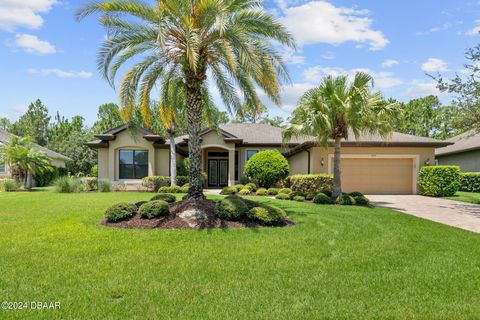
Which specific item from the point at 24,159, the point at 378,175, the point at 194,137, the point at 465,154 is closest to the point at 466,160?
the point at 465,154

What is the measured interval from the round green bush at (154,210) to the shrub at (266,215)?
2.33 metres

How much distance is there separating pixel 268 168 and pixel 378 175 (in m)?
7.10

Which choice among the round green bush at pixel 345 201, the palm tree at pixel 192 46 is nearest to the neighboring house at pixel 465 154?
the round green bush at pixel 345 201

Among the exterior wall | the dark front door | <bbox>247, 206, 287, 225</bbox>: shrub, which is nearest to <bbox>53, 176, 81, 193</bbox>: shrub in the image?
the dark front door

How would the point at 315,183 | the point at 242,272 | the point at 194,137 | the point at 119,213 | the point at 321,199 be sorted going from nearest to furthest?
the point at 242,272
the point at 119,213
the point at 194,137
the point at 321,199
the point at 315,183

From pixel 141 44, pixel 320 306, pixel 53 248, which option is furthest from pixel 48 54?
pixel 320 306

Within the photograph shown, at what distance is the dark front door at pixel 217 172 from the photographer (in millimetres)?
27141

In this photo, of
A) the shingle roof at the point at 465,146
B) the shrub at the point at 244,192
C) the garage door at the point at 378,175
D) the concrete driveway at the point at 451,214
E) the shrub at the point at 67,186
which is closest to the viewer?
the concrete driveway at the point at 451,214

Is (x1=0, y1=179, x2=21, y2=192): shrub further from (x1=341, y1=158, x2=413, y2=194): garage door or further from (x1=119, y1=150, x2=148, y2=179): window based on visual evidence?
(x1=341, y1=158, x2=413, y2=194): garage door

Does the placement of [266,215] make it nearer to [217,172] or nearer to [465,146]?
[217,172]

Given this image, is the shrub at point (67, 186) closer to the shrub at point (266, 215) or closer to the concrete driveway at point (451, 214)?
the shrub at point (266, 215)

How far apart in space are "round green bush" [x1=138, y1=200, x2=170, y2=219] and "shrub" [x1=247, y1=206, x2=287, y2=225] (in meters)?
2.33

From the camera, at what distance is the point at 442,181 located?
19.6 meters

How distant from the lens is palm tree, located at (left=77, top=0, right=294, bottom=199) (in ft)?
29.9
